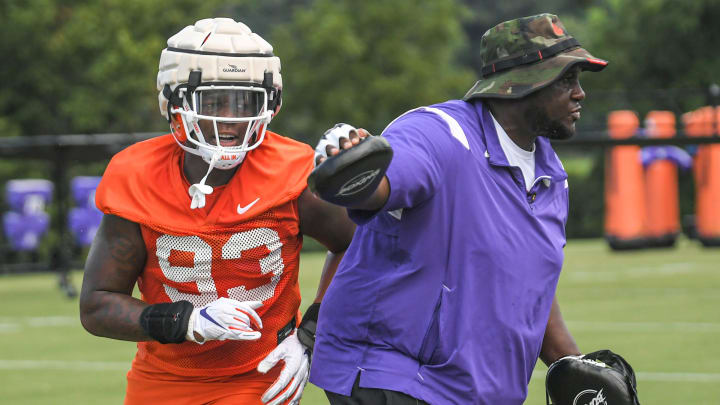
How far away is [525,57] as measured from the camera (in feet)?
12.1

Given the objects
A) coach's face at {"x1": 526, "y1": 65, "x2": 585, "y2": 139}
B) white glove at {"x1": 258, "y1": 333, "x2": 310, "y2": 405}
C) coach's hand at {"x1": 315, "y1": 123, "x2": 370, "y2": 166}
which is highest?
coach's hand at {"x1": 315, "y1": 123, "x2": 370, "y2": 166}

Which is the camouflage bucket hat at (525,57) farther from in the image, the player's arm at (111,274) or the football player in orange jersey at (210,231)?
the player's arm at (111,274)

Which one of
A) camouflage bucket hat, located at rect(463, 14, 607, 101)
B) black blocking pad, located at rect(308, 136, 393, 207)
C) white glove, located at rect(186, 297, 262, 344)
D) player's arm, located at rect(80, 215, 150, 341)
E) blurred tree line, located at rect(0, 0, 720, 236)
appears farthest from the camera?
blurred tree line, located at rect(0, 0, 720, 236)

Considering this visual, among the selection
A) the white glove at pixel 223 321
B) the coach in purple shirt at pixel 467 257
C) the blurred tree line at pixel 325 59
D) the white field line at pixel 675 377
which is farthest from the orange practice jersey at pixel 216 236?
the blurred tree line at pixel 325 59

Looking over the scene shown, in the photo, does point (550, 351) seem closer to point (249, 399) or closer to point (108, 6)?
point (249, 399)

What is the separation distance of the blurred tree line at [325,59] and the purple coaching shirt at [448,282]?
90.0 ft

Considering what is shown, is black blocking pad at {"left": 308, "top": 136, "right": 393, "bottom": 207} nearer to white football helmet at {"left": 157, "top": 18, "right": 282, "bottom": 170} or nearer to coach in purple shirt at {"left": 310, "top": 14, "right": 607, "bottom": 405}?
coach in purple shirt at {"left": 310, "top": 14, "right": 607, "bottom": 405}

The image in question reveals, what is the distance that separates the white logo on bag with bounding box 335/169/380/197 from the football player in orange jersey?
110 centimetres

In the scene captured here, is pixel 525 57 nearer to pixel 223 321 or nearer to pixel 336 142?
pixel 336 142

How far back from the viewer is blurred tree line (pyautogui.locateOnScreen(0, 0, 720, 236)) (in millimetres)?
32312

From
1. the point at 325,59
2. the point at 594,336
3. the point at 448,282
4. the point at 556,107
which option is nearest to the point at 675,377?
the point at 594,336

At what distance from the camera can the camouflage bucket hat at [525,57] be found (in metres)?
3.66

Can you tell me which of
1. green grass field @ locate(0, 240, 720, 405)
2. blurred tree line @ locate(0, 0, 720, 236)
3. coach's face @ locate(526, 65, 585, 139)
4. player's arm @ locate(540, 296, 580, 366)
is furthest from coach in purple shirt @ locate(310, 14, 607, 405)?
blurred tree line @ locate(0, 0, 720, 236)

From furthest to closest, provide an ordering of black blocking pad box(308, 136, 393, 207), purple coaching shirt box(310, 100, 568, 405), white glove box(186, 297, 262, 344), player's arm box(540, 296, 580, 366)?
player's arm box(540, 296, 580, 366)
white glove box(186, 297, 262, 344)
purple coaching shirt box(310, 100, 568, 405)
black blocking pad box(308, 136, 393, 207)
